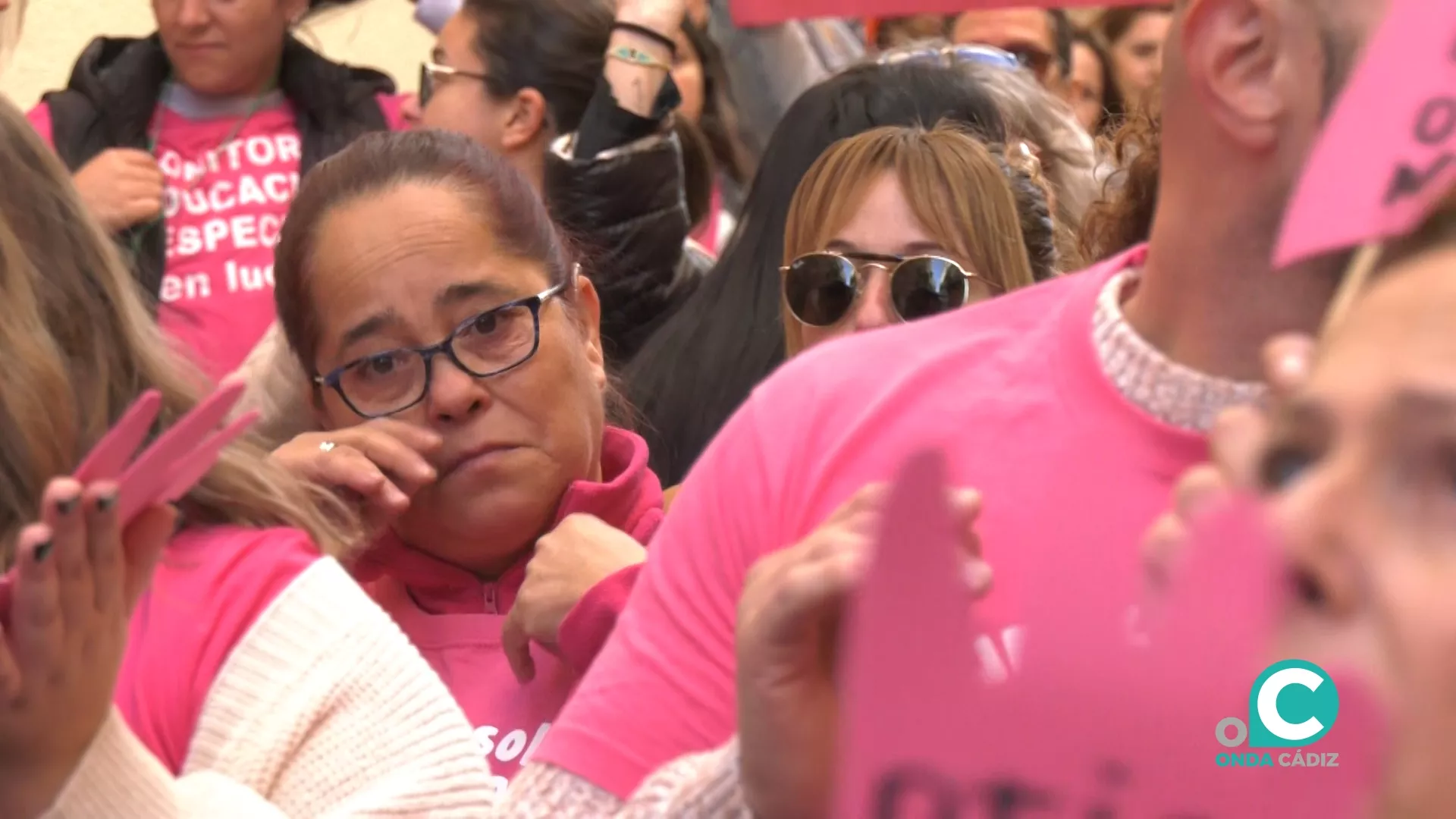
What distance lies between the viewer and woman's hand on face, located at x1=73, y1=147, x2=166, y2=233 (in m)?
2.72

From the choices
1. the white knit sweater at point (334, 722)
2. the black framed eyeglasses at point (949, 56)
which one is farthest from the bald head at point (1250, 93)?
the black framed eyeglasses at point (949, 56)

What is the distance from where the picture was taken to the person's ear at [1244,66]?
92 centimetres

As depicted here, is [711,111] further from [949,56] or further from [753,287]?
[753,287]

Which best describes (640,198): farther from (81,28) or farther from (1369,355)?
(1369,355)

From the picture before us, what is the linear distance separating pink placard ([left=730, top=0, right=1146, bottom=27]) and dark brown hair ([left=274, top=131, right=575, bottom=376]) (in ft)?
2.65

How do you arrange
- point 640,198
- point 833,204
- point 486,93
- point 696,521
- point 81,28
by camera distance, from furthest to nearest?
1. point 81,28
2. point 486,93
3. point 640,198
4. point 833,204
5. point 696,521

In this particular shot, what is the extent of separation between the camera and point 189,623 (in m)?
1.36

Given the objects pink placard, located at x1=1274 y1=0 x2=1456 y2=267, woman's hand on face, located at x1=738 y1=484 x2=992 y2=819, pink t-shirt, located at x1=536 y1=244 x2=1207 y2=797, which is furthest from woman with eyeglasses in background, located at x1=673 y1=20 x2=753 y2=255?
pink placard, located at x1=1274 y1=0 x2=1456 y2=267

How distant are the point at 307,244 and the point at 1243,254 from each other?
Answer: 106 cm

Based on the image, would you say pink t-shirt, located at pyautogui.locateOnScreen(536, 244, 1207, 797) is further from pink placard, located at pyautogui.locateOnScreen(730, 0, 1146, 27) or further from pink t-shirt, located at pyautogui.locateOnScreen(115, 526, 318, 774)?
pink t-shirt, located at pyautogui.locateOnScreen(115, 526, 318, 774)

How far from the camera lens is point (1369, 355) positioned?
0.68 meters

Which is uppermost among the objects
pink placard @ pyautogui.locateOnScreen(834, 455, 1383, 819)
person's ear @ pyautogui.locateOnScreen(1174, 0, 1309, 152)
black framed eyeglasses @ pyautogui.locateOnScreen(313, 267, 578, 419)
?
person's ear @ pyautogui.locateOnScreen(1174, 0, 1309, 152)

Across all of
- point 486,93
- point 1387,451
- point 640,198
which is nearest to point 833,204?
point 640,198

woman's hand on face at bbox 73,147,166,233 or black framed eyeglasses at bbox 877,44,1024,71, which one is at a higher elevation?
black framed eyeglasses at bbox 877,44,1024,71
